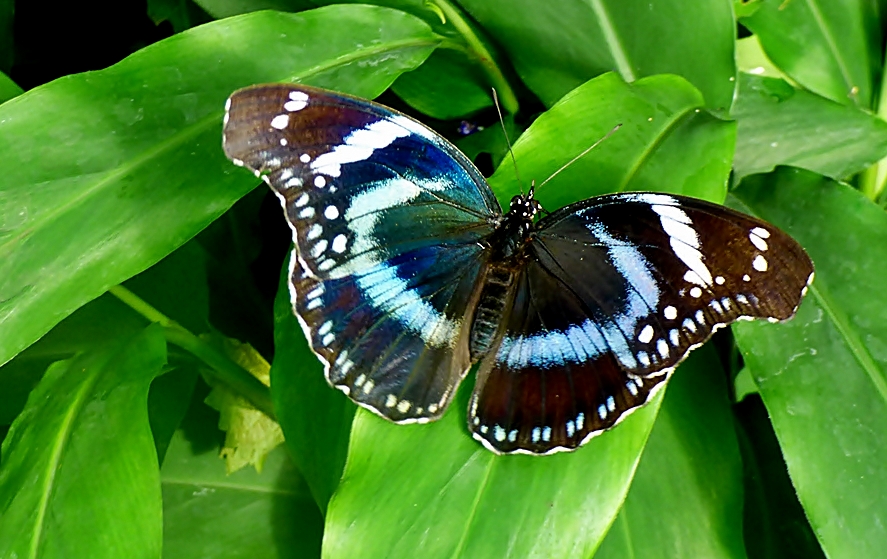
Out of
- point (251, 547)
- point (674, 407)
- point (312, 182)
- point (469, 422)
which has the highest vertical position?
point (312, 182)

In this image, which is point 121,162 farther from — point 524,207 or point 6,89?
point 524,207


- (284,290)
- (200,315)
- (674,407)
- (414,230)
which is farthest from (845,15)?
(200,315)

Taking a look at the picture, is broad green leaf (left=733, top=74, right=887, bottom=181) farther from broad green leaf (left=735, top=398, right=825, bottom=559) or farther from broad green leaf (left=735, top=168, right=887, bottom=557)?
broad green leaf (left=735, top=398, right=825, bottom=559)

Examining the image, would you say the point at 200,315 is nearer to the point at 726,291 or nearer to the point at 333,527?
the point at 333,527

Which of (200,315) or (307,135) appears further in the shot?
(200,315)

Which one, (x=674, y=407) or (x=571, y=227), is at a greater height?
(x=571, y=227)

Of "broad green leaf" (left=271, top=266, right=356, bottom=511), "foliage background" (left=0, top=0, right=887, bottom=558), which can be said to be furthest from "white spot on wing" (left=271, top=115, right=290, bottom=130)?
"broad green leaf" (left=271, top=266, right=356, bottom=511)

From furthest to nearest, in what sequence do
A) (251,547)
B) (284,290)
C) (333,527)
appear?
(251,547)
(284,290)
(333,527)
